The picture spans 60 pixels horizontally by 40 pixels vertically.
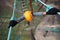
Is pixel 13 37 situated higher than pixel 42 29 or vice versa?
pixel 42 29

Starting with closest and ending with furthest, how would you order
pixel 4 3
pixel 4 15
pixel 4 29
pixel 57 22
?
pixel 57 22 → pixel 4 29 → pixel 4 15 → pixel 4 3

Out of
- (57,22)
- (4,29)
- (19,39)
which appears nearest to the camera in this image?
(57,22)

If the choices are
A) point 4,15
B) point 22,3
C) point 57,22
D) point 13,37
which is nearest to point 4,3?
point 4,15

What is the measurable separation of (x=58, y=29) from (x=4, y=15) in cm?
117

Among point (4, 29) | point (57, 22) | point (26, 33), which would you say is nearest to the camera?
point (57, 22)

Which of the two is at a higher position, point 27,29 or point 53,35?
point 53,35

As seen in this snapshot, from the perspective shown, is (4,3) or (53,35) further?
(4,3)

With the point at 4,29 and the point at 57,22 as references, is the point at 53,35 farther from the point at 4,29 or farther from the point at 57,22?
the point at 4,29

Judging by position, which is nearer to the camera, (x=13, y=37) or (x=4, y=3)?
(x=13, y=37)

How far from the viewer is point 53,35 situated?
4.49 feet

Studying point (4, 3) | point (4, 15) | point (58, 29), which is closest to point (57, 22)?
point (58, 29)

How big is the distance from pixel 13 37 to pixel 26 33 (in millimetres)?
147

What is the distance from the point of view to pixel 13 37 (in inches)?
76.7

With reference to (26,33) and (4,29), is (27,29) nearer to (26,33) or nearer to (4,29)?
(26,33)
